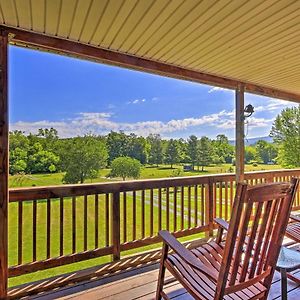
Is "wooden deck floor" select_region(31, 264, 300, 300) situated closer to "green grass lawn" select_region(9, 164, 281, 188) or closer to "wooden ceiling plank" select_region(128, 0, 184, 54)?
"green grass lawn" select_region(9, 164, 281, 188)

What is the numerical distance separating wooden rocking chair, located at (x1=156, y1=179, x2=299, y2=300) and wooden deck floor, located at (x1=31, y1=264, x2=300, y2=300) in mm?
695

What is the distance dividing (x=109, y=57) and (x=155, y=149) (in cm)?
196

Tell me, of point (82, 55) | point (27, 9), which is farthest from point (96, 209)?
point (27, 9)

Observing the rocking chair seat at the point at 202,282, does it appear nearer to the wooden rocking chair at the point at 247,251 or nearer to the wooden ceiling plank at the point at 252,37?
the wooden rocking chair at the point at 247,251

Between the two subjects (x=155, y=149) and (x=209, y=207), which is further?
(x=155, y=149)

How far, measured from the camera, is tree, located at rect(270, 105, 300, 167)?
687 centimetres

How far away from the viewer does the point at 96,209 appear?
112 inches

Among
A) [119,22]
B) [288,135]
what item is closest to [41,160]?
[119,22]

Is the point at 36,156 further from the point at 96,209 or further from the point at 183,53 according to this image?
the point at 183,53

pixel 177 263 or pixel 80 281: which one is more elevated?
pixel 177 263

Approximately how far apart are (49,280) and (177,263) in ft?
4.50

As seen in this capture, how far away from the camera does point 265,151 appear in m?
5.80

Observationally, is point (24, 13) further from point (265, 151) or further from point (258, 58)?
point (265, 151)

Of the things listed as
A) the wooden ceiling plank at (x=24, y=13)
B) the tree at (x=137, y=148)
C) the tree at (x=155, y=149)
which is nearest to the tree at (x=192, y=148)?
the tree at (x=155, y=149)
